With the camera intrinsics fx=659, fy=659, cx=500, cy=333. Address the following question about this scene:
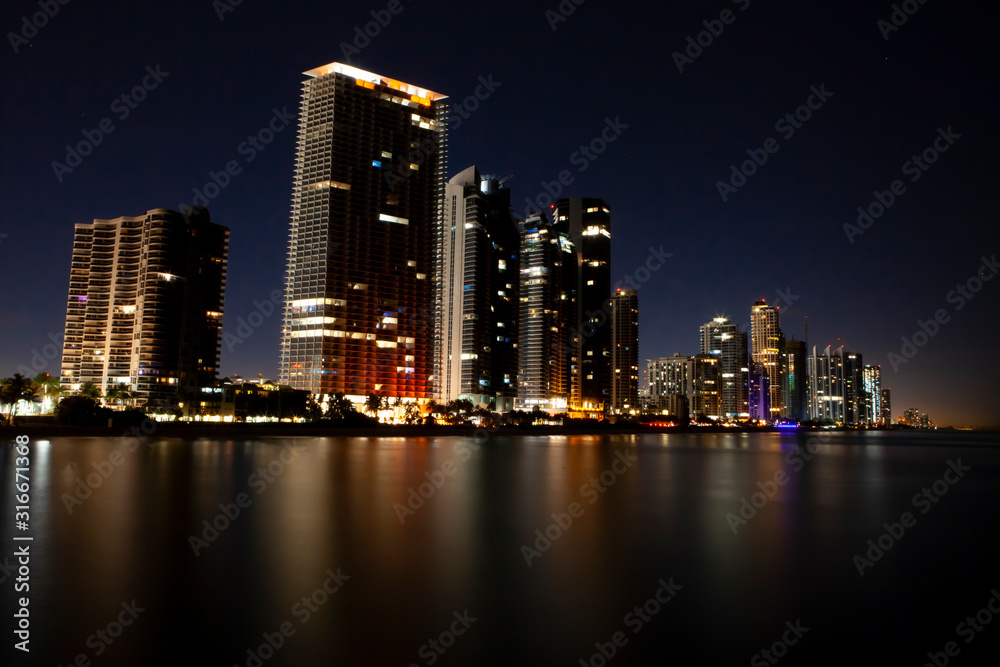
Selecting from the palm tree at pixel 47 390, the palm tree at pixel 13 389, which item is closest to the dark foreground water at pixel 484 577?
the palm tree at pixel 13 389

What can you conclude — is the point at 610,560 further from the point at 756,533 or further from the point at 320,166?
the point at 320,166

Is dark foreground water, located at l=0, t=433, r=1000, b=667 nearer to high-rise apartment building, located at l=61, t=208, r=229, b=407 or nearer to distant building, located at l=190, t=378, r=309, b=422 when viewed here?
distant building, located at l=190, t=378, r=309, b=422

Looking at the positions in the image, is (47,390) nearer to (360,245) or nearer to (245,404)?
(245,404)

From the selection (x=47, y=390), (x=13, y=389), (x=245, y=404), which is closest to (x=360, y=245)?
(x=245, y=404)

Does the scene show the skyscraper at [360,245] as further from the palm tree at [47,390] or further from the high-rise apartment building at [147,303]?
the palm tree at [47,390]

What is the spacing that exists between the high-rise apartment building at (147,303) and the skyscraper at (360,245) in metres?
23.8

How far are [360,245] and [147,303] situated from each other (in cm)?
5818

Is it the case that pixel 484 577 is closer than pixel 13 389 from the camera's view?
Yes

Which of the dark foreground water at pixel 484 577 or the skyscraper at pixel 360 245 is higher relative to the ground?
the skyscraper at pixel 360 245

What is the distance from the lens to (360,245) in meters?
179

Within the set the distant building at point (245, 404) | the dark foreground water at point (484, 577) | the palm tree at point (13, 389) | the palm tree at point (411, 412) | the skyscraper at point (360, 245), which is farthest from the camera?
the skyscraper at point (360, 245)

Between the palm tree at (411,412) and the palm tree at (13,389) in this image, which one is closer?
the palm tree at (13,389)

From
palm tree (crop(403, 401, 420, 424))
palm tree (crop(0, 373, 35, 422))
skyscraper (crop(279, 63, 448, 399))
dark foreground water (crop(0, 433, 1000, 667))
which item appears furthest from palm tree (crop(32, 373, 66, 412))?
dark foreground water (crop(0, 433, 1000, 667))

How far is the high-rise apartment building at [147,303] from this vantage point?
17512cm
